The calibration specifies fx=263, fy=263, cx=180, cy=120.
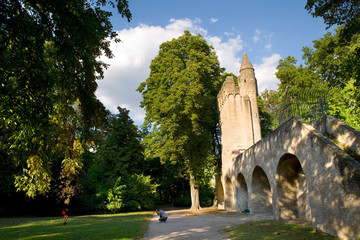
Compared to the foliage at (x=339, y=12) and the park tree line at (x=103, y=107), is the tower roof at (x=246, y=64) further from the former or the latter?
the foliage at (x=339, y=12)

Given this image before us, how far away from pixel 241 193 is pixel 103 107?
16.3 metres

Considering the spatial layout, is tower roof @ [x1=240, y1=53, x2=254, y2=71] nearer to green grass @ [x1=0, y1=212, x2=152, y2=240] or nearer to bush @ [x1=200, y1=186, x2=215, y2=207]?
bush @ [x1=200, y1=186, x2=215, y2=207]

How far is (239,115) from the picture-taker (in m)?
25.3

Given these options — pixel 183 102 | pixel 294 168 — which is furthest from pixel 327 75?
pixel 294 168

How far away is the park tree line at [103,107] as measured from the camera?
622cm

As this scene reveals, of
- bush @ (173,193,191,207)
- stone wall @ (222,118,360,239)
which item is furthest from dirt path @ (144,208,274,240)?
bush @ (173,193,191,207)

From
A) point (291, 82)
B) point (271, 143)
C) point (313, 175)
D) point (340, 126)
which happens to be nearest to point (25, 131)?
point (313, 175)

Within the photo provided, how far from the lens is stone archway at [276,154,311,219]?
13.0 meters

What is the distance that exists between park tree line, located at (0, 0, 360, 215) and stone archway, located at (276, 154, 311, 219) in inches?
110

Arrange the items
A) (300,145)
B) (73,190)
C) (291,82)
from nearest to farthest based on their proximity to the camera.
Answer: (300,145) < (73,190) < (291,82)

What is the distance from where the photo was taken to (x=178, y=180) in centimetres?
3656

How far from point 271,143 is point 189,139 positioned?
11.1 m

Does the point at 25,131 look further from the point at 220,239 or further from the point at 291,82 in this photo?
the point at 291,82

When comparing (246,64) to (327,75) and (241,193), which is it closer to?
(327,75)
